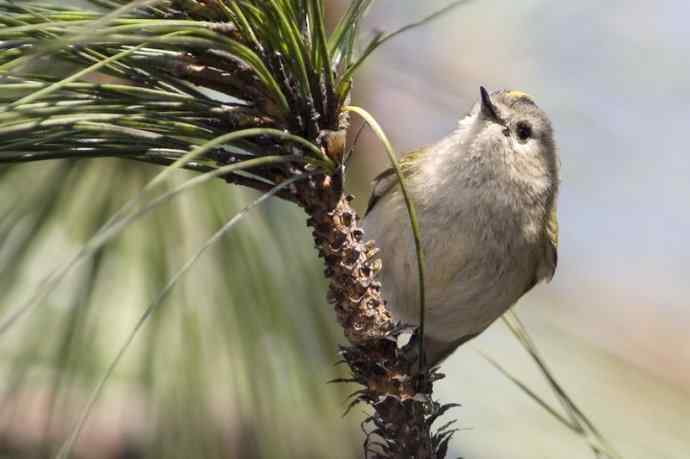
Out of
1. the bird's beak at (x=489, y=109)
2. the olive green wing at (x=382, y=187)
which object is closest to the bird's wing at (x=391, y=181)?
the olive green wing at (x=382, y=187)

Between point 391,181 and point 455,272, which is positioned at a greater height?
point 391,181

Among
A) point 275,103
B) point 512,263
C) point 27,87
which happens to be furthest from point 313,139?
point 512,263

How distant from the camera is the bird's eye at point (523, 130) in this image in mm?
2123

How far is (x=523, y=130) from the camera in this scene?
2.14 meters

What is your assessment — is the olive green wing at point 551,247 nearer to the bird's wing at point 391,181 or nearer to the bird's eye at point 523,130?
the bird's eye at point 523,130

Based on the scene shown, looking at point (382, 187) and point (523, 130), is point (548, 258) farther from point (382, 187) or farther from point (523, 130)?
point (382, 187)

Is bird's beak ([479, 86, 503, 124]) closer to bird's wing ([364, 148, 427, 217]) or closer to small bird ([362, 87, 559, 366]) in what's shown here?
small bird ([362, 87, 559, 366])

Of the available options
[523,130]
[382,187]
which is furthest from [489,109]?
[382,187]

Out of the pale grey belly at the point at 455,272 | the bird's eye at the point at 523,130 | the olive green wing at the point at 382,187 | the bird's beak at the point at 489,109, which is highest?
the bird's eye at the point at 523,130

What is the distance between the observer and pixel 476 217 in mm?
1961

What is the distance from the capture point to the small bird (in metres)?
1.97

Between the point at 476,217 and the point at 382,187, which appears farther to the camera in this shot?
the point at 382,187

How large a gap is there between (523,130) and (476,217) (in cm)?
29

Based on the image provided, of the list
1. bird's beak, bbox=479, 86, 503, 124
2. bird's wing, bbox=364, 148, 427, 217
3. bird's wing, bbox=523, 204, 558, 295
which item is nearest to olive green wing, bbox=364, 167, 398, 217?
bird's wing, bbox=364, 148, 427, 217
